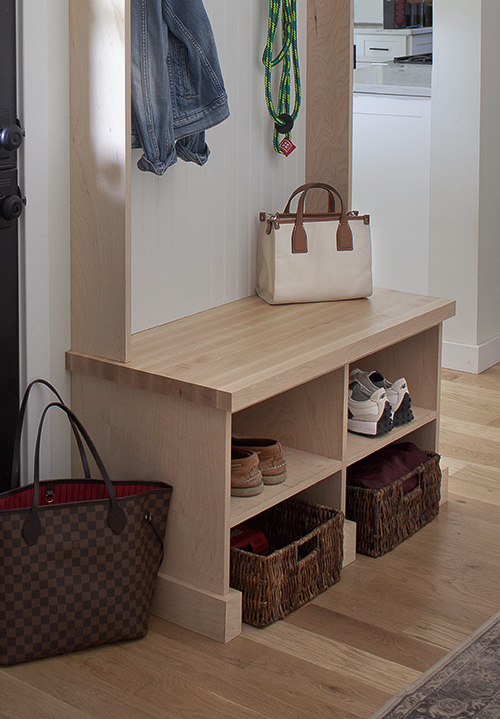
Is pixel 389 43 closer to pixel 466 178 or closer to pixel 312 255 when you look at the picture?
pixel 466 178

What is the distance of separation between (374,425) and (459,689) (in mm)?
796

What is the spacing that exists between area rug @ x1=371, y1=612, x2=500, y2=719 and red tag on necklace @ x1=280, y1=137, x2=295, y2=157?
1374mm

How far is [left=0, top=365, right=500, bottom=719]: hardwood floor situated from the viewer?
1.77 meters

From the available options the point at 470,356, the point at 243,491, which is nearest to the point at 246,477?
the point at 243,491

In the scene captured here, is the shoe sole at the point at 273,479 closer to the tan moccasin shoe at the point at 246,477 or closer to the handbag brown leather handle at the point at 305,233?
the tan moccasin shoe at the point at 246,477

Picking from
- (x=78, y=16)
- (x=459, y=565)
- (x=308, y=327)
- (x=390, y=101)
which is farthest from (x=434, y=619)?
(x=390, y=101)

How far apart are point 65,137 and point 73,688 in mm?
1114

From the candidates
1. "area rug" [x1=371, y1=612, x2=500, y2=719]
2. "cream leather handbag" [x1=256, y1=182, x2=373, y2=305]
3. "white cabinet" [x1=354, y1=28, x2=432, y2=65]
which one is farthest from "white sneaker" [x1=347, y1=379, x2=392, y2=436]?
"white cabinet" [x1=354, y1=28, x2=432, y2=65]

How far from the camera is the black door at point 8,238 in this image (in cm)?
193

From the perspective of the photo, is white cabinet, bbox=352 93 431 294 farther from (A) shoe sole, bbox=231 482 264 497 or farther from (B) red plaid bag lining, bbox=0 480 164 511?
(B) red plaid bag lining, bbox=0 480 164 511

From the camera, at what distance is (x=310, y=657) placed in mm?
1943

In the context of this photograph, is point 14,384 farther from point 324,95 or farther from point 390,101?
point 390,101

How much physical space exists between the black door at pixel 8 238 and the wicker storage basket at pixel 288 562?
1.82 feet

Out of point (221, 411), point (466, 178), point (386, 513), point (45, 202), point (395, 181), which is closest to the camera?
point (221, 411)
